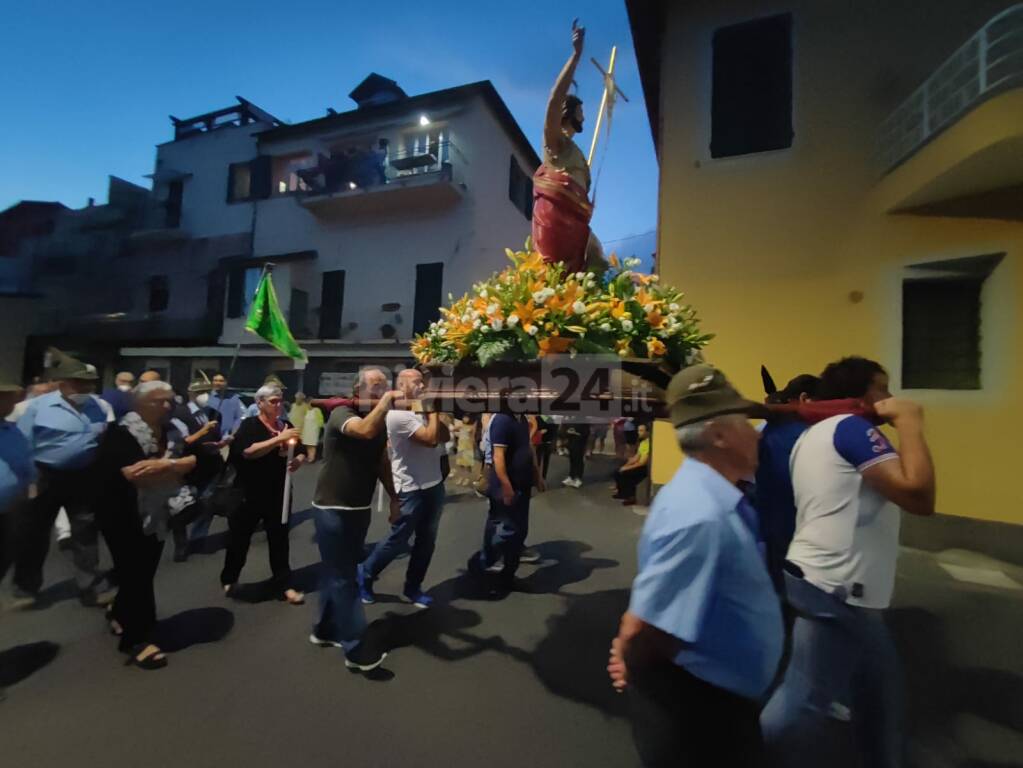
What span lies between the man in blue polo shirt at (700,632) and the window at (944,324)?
5714 millimetres

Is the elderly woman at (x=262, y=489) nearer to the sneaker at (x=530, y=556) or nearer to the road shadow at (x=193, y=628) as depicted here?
the road shadow at (x=193, y=628)

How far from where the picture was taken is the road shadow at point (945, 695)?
2488 mm

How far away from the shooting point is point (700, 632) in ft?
4.58

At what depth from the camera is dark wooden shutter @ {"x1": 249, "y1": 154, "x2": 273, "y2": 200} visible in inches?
621

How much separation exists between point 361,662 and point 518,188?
1545 centimetres

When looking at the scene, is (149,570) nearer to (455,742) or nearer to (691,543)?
(455,742)

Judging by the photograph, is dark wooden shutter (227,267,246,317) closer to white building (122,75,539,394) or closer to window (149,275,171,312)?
white building (122,75,539,394)

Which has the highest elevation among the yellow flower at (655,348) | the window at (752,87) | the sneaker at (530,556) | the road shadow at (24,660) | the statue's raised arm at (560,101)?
the window at (752,87)

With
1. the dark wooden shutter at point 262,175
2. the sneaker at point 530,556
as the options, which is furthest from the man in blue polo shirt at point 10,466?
the dark wooden shutter at point 262,175

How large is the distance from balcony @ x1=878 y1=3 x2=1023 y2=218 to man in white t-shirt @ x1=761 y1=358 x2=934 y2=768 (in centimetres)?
427

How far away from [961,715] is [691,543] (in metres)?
2.68

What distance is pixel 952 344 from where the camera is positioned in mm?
5520

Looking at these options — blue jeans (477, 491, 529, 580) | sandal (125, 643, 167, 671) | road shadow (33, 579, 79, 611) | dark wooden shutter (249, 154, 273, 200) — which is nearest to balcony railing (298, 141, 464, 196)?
dark wooden shutter (249, 154, 273, 200)

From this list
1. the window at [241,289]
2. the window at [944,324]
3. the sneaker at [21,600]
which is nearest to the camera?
the sneaker at [21,600]
